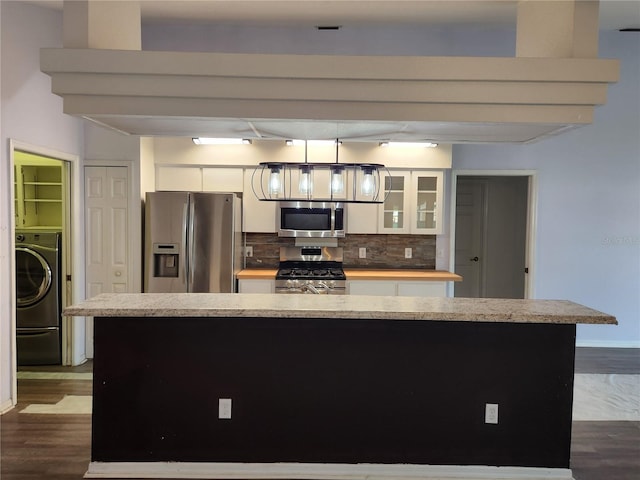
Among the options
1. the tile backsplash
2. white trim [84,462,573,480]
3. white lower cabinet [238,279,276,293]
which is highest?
the tile backsplash

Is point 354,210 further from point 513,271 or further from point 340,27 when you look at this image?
point 513,271

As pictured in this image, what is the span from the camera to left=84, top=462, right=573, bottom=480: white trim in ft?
8.56

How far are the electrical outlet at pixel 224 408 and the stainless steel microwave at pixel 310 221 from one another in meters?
2.52

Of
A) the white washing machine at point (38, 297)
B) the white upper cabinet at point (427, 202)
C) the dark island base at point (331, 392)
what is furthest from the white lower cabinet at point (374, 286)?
the white washing machine at point (38, 297)

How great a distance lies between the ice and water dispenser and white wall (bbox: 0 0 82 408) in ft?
4.12

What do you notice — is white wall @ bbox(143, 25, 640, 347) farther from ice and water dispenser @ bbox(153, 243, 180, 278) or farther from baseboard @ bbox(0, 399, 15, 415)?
baseboard @ bbox(0, 399, 15, 415)

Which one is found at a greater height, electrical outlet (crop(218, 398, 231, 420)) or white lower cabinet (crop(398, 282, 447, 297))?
white lower cabinet (crop(398, 282, 447, 297))

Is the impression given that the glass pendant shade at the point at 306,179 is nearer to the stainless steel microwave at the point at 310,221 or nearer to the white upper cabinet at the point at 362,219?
the stainless steel microwave at the point at 310,221

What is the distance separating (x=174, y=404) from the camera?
2.63 metres

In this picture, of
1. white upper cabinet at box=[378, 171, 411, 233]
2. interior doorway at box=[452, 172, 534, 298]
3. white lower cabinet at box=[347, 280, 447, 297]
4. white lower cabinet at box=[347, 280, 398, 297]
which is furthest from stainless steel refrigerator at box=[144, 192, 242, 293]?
interior doorway at box=[452, 172, 534, 298]

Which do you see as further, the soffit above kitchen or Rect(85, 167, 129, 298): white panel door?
Rect(85, 167, 129, 298): white panel door

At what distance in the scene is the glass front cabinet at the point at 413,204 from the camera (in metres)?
5.03

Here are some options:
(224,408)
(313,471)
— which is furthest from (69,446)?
(313,471)

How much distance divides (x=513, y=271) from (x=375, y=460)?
463 centimetres
